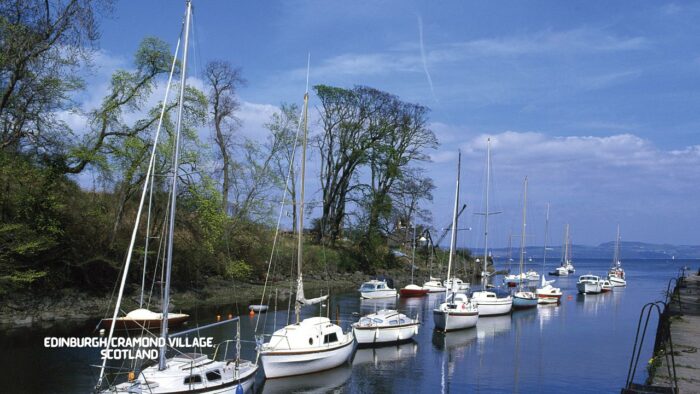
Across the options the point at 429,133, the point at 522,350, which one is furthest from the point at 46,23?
the point at 429,133

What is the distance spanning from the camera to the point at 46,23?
32.8 meters

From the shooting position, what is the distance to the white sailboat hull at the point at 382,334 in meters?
35.9

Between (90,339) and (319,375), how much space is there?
42.8 feet

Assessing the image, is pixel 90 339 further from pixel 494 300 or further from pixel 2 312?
A: pixel 494 300

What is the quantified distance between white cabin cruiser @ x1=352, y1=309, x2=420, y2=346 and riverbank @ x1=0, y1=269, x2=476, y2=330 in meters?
5.17

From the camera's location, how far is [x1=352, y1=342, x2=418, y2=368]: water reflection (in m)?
32.7

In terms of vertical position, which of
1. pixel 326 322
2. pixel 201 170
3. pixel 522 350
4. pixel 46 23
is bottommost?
pixel 522 350

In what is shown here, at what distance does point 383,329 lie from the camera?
120ft

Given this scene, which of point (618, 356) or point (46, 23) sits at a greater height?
point (46, 23)

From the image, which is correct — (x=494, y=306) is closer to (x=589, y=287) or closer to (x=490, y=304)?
(x=490, y=304)

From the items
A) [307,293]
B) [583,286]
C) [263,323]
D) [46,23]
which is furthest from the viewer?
[583,286]

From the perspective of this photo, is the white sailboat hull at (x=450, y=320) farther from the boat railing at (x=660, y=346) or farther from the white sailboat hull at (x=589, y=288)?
the white sailboat hull at (x=589, y=288)

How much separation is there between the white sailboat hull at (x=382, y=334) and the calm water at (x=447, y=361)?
64 cm

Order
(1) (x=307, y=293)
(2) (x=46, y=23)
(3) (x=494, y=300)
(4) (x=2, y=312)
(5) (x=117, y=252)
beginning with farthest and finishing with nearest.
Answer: (1) (x=307, y=293) < (3) (x=494, y=300) < (5) (x=117, y=252) < (4) (x=2, y=312) < (2) (x=46, y=23)
